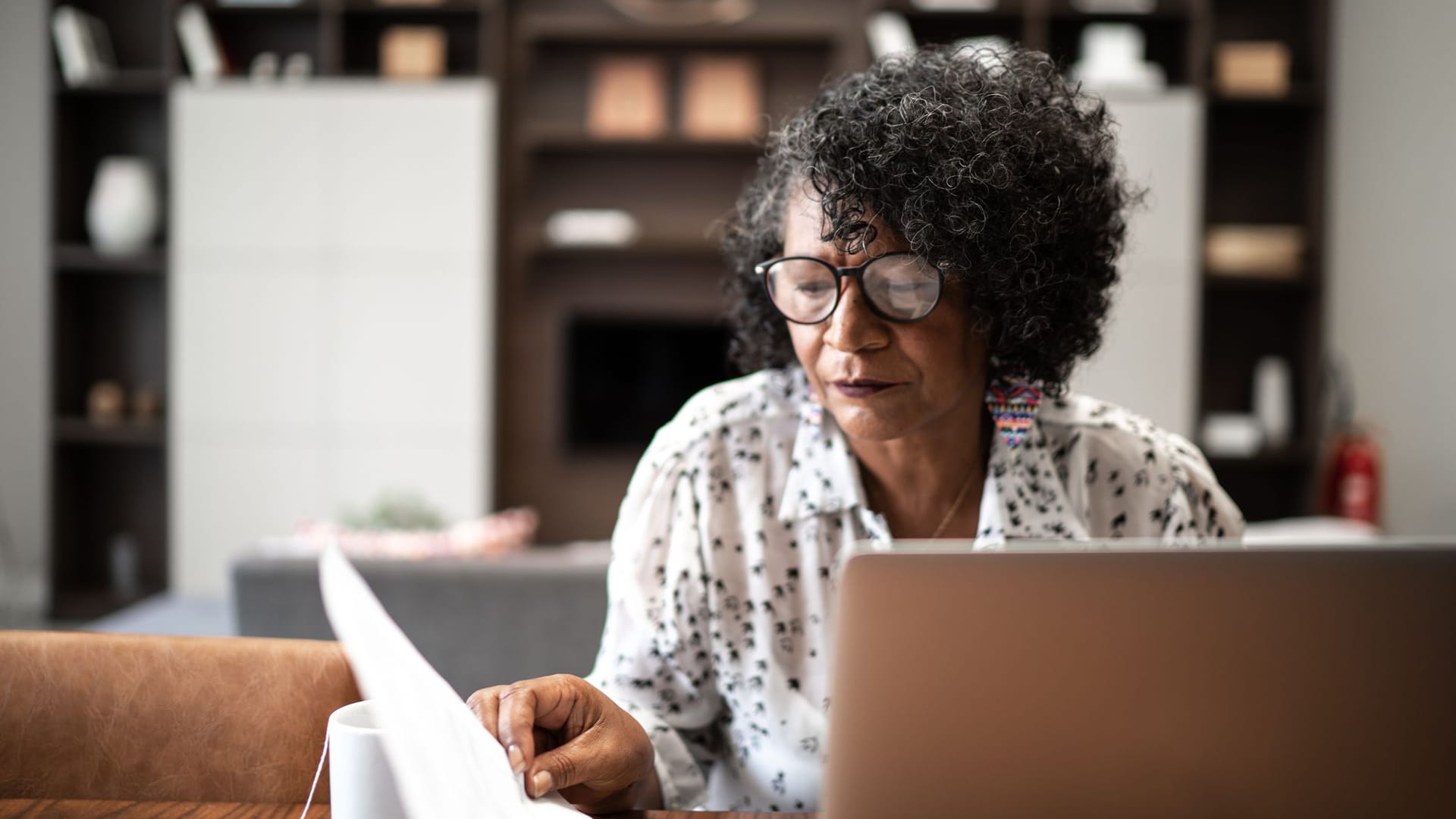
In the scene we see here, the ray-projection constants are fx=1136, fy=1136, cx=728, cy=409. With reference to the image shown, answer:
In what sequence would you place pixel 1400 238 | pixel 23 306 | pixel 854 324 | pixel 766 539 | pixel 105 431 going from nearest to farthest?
1. pixel 854 324
2. pixel 766 539
3. pixel 1400 238
4. pixel 105 431
5. pixel 23 306

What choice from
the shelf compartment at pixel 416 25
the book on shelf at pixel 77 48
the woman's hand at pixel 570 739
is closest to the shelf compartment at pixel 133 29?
the book on shelf at pixel 77 48

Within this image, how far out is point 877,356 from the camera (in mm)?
992

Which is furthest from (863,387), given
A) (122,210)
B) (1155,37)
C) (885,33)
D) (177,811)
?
(122,210)

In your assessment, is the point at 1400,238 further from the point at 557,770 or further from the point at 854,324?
the point at 557,770

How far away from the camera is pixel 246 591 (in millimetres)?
1797

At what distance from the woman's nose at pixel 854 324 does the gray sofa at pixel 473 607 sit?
89 centimetres

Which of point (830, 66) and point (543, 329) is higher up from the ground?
point (830, 66)

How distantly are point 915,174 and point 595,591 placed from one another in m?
1.00

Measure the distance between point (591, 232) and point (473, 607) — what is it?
2645 mm

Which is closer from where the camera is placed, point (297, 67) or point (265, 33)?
point (297, 67)

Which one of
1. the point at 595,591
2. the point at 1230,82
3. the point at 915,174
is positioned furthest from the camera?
the point at 1230,82

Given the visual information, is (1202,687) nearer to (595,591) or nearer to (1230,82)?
(595,591)

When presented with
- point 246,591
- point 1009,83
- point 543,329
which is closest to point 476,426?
point 543,329

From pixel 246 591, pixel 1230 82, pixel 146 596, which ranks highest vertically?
pixel 1230 82
